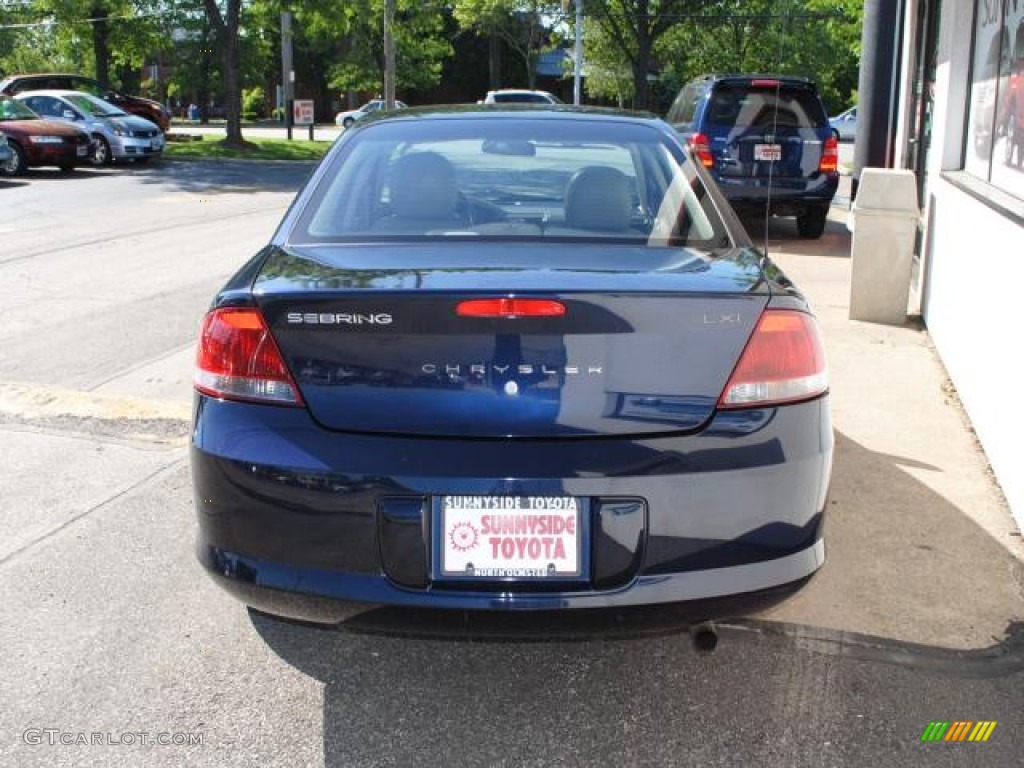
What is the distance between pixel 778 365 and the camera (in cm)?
273

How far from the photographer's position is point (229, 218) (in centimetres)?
1484

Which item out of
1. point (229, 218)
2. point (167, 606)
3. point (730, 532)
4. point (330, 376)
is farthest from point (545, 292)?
point (229, 218)

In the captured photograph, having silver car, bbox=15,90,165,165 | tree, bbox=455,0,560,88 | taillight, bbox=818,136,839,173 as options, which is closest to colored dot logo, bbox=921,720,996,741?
taillight, bbox=818,136,839,173

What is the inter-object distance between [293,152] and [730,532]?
90.9 feet

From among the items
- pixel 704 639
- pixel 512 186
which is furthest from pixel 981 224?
pixel 704 639

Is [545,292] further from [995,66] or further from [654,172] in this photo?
[995,66]

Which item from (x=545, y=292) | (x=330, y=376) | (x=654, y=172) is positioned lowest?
(x=330, y=376)

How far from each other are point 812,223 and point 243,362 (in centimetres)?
1119

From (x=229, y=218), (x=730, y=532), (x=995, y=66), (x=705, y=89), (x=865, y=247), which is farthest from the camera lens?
(x=229, y=218)

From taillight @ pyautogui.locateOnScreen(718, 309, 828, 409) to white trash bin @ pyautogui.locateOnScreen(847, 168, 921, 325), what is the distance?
5583 mm

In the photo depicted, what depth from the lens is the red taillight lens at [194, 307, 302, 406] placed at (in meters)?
2.70

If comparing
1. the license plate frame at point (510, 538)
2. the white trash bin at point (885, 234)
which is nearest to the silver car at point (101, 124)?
the white trash bin at point (885, 234)

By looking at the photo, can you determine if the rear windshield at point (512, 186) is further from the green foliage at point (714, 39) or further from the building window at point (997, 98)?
the green foliage at point (714, 39)

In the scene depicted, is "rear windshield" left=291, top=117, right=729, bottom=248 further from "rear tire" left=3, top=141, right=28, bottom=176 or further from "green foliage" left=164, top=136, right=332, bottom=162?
"green foliage" left=164, top=136, right=332, bottom=162
